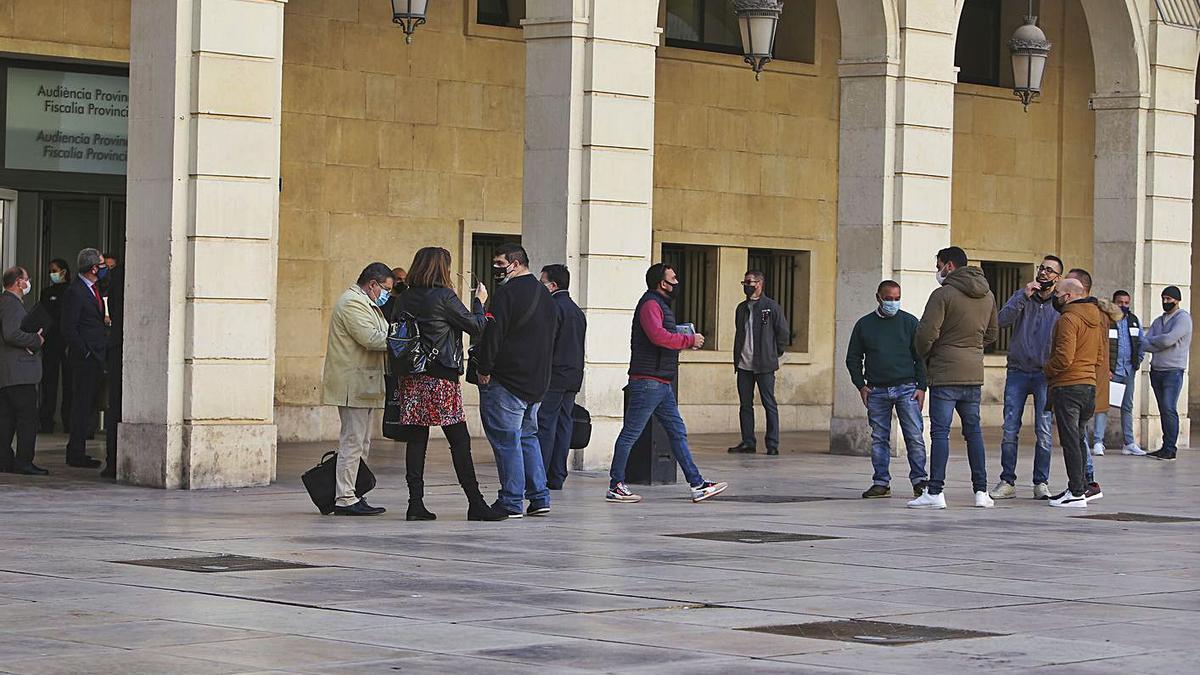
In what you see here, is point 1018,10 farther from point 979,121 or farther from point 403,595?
point 403,595

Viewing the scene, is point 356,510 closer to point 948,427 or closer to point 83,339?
point 948,427

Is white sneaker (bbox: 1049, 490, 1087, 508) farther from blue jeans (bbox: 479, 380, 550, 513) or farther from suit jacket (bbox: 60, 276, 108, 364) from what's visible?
suit jacket (bbox: 60, 276, 108, 364)

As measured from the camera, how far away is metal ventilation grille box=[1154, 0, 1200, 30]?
23.1 m

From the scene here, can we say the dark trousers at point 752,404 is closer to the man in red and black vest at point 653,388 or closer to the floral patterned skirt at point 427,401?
the man in red and black vest at point 653,388

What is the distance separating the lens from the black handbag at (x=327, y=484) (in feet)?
42.8

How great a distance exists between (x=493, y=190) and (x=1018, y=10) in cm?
859

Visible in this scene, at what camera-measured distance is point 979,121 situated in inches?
1061

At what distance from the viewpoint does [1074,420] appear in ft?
48.6

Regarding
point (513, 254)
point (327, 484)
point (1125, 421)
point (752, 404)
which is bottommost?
point (327, 484)

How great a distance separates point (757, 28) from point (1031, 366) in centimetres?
525

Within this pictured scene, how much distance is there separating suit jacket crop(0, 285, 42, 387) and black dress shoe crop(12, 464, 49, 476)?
0.66 meters

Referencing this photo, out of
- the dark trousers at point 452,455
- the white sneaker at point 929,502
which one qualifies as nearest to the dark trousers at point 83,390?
the dark trousers at point 452,455

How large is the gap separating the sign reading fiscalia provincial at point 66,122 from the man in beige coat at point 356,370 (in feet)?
26.3

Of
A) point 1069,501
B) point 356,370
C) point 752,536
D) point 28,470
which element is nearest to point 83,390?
point 28,470
